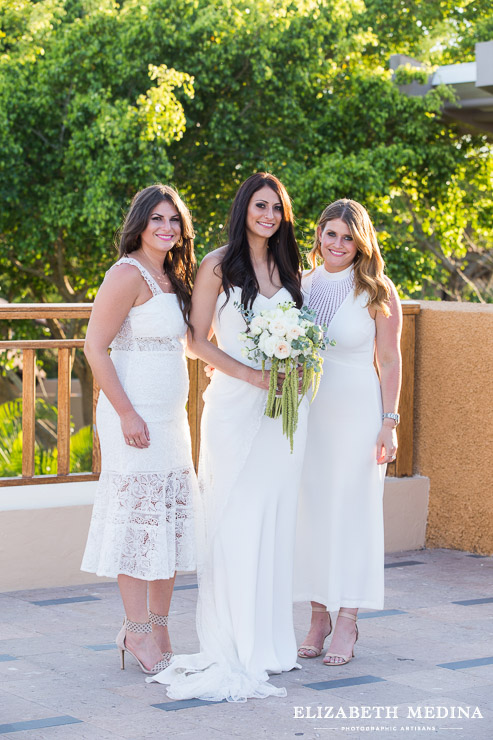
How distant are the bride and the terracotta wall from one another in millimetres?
2397

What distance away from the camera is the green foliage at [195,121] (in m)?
12.3

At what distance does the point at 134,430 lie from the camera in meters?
3.99

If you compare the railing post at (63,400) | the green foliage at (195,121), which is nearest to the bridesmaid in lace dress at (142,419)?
the railing post at (63,400)

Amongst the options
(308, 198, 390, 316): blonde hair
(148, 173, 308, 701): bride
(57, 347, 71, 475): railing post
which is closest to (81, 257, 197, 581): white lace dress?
(148, 173, 308, 701): bride

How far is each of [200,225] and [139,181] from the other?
1.59 metres

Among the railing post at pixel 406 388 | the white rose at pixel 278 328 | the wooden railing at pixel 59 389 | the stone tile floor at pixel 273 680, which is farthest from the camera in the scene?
the railing post at pixel 406 388

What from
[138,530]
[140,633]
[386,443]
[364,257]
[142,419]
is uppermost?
[364,257]

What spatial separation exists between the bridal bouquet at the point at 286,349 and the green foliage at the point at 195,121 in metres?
8.24

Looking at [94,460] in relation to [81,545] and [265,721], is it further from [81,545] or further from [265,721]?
[265,721]

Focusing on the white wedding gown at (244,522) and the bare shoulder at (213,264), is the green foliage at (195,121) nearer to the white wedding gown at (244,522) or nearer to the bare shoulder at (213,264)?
the bare shoulder at (213,264)

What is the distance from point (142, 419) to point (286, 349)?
0.62m

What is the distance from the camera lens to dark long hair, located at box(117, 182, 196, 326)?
4.11 meters

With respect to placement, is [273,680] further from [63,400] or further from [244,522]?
[63,400]

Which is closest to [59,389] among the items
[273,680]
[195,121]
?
[273,680]
